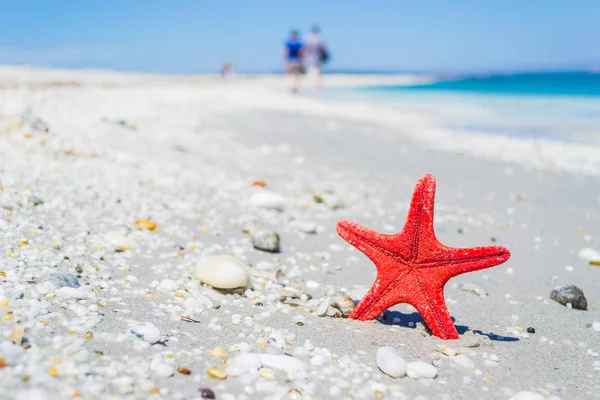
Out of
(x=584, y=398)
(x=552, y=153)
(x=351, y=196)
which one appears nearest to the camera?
(x=584, y=398)

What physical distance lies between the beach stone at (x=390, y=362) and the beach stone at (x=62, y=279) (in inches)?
67.9

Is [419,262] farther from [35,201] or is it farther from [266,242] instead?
[35,201]

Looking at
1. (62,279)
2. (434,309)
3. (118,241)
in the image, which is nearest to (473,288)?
(434,309)

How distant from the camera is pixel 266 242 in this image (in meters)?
4.25

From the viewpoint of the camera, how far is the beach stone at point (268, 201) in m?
5.34

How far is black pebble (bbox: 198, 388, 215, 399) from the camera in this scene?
216 centimetres

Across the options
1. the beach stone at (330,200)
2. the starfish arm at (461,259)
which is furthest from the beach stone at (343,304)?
the beach stone at (330,200)

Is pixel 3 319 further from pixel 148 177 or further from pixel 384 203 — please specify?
pixel 384 203

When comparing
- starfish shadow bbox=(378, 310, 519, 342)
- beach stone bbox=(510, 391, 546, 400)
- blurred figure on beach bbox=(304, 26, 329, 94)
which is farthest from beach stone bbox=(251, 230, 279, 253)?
blurred figure on beach bbox=(304, 26, 329, 94)

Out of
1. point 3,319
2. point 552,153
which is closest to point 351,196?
point 3,319

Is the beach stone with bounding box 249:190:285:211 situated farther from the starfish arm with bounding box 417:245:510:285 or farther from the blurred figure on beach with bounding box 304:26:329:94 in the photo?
the blurred figure on beach with bounding box 304:26:329:94

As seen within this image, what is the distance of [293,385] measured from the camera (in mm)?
2344

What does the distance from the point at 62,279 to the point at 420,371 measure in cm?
200

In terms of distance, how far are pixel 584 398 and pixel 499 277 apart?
1.68 metres
